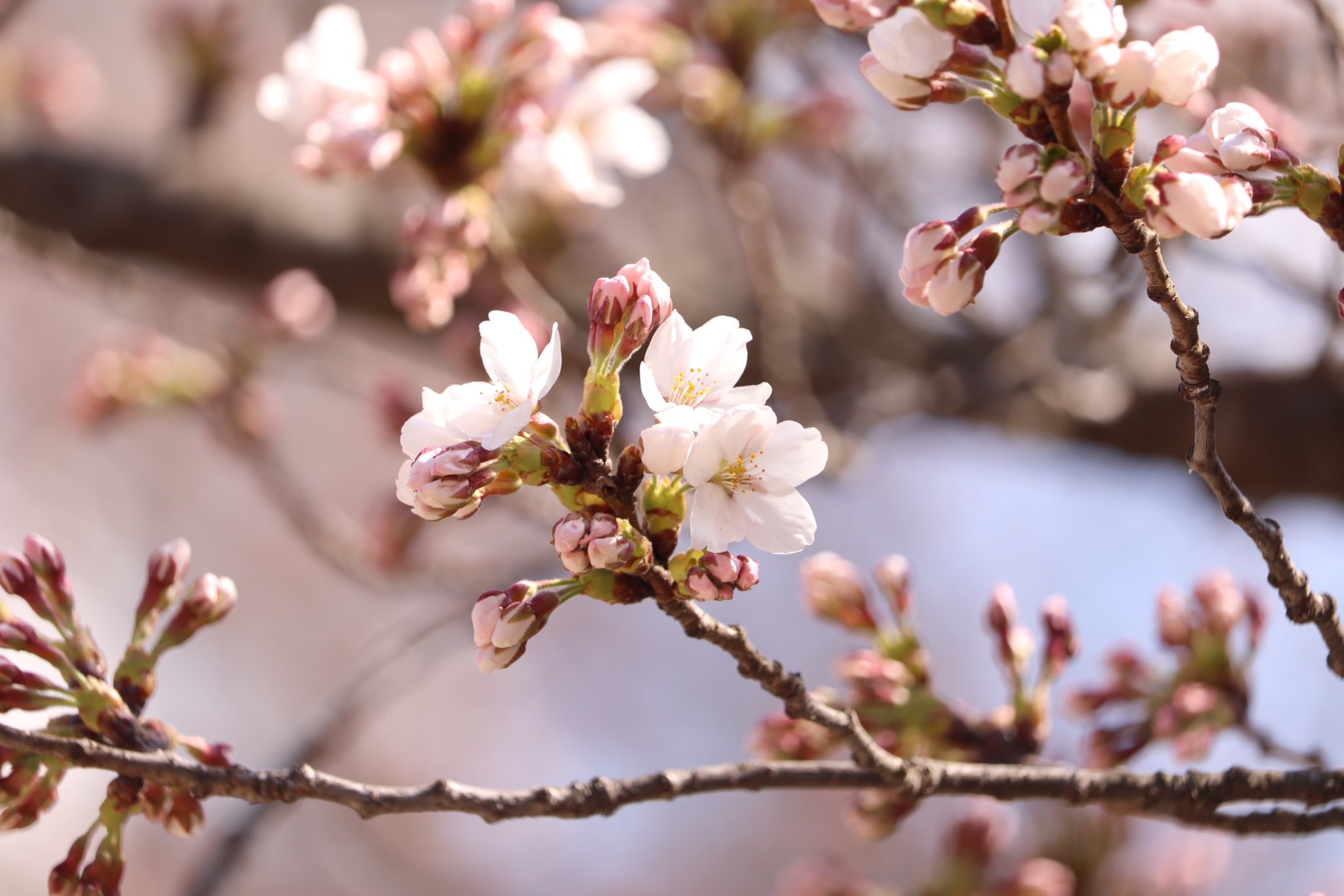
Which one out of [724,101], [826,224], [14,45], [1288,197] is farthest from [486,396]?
[826,224]

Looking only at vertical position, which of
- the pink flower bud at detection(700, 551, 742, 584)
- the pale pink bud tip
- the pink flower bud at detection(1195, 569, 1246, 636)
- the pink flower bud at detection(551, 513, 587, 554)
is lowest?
the pink flower bud at detection(1195, 569, 1246, 636)

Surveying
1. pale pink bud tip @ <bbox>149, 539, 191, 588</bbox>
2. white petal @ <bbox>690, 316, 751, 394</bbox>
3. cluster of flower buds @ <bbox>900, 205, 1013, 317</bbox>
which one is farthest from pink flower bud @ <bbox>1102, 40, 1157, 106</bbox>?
pale pink bud tip @ <bbox>149, 539, 191, 588</bbox>

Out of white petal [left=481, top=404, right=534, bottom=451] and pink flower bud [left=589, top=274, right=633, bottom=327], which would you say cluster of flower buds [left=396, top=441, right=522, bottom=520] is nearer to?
white petal [left=481, top=404, right=534, bottom=451]

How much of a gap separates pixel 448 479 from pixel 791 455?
0.28m

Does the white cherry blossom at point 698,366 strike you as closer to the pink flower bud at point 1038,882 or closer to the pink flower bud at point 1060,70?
the pink flower bud at point 1060,70

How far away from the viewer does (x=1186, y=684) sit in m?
1.45

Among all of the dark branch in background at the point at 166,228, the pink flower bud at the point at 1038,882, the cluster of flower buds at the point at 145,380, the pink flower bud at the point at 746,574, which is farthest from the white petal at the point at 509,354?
the cluster of flower buds at the point at 145,380

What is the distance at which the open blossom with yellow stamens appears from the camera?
863mm

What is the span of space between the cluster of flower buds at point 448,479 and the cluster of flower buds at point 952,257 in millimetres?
365

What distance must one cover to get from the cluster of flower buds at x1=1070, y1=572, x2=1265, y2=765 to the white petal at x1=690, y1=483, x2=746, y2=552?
795 millimetres

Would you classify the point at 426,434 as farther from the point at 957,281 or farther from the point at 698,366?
the point at 957,281

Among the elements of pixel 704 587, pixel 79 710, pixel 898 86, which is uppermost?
pixel 898 86

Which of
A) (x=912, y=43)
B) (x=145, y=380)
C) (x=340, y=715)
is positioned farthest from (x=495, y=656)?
(x=145, y=380)

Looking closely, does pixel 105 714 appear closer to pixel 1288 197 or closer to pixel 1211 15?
pixel 1288 197
